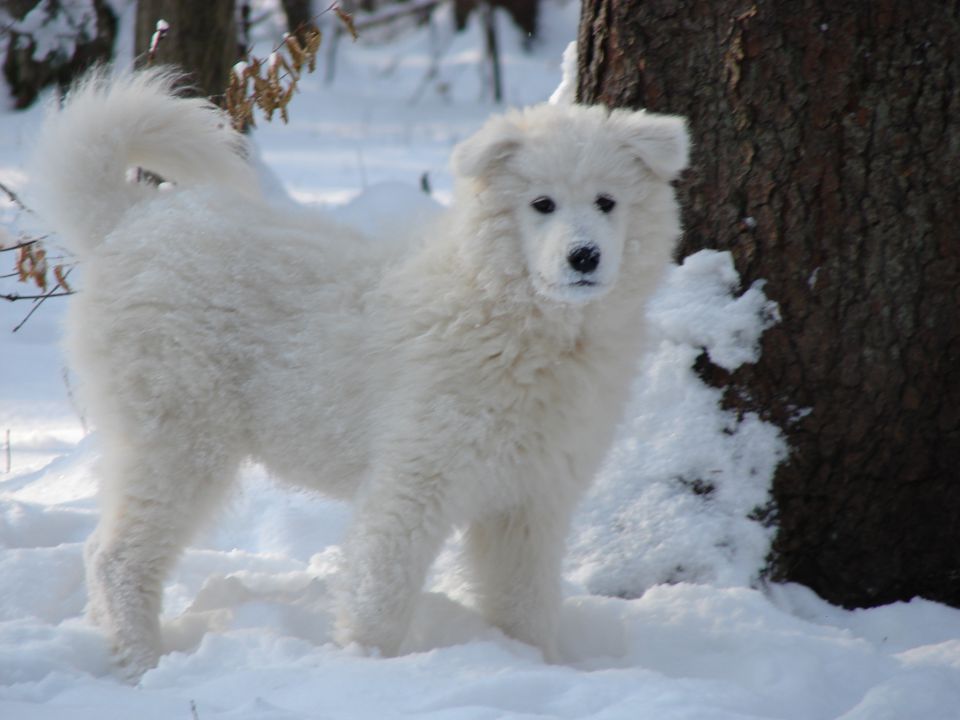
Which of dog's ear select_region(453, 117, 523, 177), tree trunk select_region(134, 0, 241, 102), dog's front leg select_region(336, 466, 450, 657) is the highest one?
dog's ear select_region(453, 117, 523, 177)

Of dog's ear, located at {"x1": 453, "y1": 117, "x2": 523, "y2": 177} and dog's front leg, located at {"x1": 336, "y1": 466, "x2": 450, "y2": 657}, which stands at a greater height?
dog's ear, located at {"x1": 453, "y1": 117, "x2": 523, "y2": 177}

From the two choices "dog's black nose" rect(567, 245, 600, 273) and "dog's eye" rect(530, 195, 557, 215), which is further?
"dog's eye" rect(530, 195, 557, 215)

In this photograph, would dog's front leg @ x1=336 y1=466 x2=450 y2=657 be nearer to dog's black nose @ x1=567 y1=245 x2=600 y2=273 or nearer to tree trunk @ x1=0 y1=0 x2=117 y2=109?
dog's black nose @ x1=567 y1=245 x2=600 y2=273

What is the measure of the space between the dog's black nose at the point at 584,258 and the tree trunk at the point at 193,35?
4468 millimetres

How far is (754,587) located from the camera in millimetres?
3779

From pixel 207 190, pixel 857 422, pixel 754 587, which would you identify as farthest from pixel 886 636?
pixel 207 190

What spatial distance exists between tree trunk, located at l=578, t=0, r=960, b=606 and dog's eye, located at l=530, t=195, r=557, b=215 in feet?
2.77

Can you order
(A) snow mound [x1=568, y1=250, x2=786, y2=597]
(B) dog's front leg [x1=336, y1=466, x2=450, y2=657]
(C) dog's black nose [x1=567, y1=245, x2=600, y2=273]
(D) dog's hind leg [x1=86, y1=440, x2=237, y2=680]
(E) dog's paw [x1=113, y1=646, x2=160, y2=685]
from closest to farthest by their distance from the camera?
(C) dog's black nose [x1=567, y1=245, x2=600, y2=273] < (B) dog's front leg [x1=336, y1=466, x2=450, y2=657] < (E) dog's paw [x1=113, y1=646, x2=160, y2=685] < (D) dog's hind leg [x1=86, y1=440, x2=237, y2=680] < (A) snow mound [x1=568, y1=250, x2=786, y2=597]

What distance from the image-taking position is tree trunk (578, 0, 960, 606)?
361cm

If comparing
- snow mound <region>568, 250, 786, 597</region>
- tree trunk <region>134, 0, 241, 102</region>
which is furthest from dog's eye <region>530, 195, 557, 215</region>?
tree trunk <region>134, 0, 241, 102</region>

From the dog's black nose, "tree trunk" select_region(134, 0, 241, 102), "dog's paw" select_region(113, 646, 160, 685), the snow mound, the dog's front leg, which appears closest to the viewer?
the dog's black nose

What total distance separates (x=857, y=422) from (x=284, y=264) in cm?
197

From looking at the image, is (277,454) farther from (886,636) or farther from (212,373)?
(886,636)

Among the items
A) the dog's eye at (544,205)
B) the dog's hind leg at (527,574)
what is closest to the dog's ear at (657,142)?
the dog's eye at (544,205)
